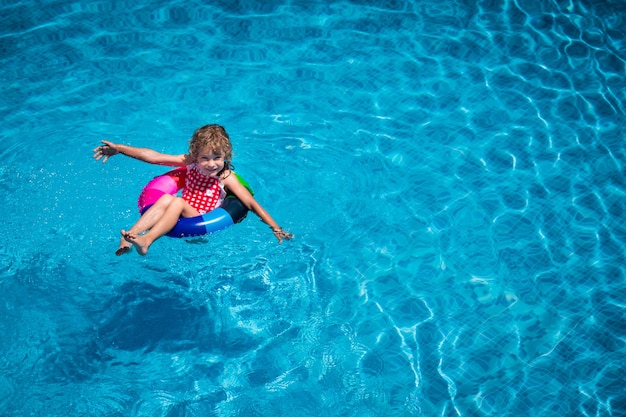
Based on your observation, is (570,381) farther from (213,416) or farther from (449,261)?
(213,416)

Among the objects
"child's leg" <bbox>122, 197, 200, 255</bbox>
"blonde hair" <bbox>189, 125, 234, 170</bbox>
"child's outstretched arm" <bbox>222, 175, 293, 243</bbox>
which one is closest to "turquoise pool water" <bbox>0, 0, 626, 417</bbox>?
"child's outstretched arm" <bbox>222, 175, 293, 243</bbox>

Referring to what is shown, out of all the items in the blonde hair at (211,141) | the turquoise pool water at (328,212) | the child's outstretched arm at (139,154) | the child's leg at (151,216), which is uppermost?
the blonde hair at (211,141)

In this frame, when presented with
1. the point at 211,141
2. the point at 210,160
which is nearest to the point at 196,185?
the point at 210,160

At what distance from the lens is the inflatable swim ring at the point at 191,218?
4852mm

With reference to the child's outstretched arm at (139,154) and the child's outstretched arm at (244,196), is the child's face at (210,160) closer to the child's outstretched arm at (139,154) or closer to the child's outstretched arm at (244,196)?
the child's outstretched arm at (244,196)

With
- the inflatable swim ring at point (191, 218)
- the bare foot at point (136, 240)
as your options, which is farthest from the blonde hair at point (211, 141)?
the bare foot at point (136, 240)

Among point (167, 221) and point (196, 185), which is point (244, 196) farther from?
point (167, 221)

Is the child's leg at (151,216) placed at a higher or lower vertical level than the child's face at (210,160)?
lower

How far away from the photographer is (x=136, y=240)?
4332 millimetres

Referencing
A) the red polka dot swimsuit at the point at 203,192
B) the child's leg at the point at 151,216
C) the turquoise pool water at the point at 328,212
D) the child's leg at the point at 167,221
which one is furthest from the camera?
Result: the red polka dot swimsuit at the point at 203,192

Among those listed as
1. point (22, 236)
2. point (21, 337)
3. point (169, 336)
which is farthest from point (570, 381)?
point (22, 236)

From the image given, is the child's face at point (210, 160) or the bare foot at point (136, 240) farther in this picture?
the child's face at point (210, 160)

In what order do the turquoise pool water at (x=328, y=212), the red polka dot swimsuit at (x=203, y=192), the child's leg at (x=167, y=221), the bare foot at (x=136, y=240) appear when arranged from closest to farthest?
the bare foot at (x=136, y=240) → the child's leg at (x=167, y=221) → the turquoise pool water at (x=328, y=212) → the red polka dot swimsuit at (x=203, y=192)

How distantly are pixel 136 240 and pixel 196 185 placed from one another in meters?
0.99
